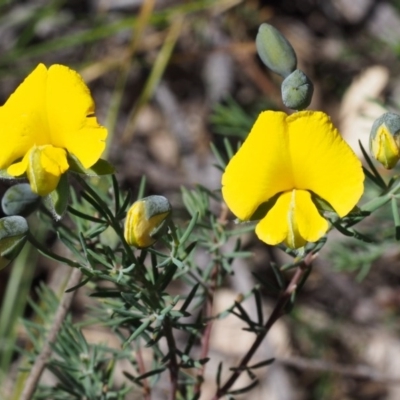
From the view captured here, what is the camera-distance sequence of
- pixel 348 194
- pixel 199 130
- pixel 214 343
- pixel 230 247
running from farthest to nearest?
pixel 199 130, pixel 214 343, pixel 230 247, pixel 348 194

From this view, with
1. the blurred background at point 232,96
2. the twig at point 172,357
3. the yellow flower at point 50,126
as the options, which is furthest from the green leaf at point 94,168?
the blurred background at point 232,96

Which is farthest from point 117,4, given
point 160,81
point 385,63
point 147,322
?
point 147,322

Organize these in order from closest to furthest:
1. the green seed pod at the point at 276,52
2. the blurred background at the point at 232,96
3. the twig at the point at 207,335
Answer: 1. the green seed pod at the point at 276,52
2. the twig at the point at 207,335
3. the blurred background at the point at 232,96

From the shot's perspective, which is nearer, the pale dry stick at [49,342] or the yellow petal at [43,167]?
the yellow petal at [43,167]

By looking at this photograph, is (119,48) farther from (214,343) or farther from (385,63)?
(214,343)

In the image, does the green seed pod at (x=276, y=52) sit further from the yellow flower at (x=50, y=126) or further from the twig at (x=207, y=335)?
the twig at (x=207, y=335)

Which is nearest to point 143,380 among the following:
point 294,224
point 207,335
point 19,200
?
point 207,335
